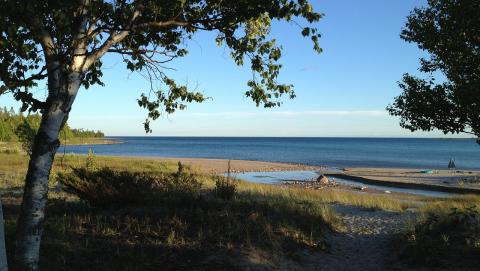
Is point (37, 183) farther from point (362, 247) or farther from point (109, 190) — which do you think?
point (362, 247)

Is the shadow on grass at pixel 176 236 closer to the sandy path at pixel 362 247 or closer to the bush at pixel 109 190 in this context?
the bush at pixel 109 190

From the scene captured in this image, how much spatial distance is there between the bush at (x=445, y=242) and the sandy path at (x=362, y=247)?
0.39m

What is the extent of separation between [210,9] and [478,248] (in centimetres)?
628

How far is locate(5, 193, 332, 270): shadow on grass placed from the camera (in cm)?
786

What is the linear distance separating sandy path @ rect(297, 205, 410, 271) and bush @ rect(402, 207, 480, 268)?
39cm

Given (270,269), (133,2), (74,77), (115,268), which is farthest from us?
(270,269)

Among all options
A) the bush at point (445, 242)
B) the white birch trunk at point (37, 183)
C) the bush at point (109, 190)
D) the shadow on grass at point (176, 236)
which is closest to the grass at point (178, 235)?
the shadow on grass at point (176, 236)

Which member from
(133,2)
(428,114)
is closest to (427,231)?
(428,114)

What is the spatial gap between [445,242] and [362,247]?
178cm

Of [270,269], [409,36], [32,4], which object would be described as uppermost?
[409,36]

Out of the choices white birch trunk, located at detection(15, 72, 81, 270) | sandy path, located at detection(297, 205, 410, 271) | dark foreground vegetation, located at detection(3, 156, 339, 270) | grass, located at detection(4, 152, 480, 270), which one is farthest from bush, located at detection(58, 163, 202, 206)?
white birch trunk, located at detection(15, 72, 81, 270)

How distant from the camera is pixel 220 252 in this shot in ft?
27.7

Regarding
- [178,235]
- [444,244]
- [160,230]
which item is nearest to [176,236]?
[178,235]

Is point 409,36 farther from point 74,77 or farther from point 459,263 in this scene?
point 74,77
